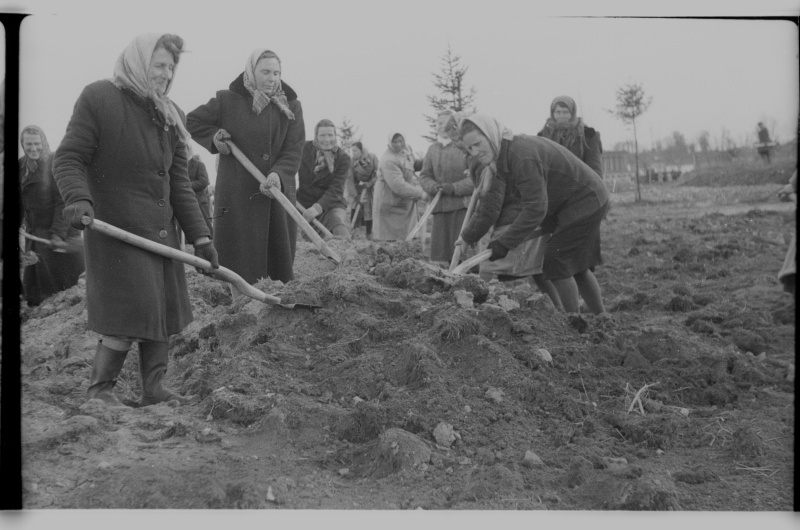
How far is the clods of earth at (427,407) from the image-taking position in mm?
2988

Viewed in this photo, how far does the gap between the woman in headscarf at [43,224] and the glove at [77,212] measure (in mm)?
264

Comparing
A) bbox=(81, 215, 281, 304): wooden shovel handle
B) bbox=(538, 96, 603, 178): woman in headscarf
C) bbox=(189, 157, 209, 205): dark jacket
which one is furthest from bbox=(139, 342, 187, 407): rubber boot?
bbox=(538, 96, 603, 178): woman in headscarf

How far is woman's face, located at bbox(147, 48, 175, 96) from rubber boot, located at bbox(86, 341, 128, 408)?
1067 millimetres

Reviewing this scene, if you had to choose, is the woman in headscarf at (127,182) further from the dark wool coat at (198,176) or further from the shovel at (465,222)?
the shovel at (465,222)

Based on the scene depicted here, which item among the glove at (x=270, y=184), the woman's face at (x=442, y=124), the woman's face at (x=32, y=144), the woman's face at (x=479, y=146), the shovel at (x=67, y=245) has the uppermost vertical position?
the woman's face at (x=442, y=124)

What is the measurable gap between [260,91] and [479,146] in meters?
1.24

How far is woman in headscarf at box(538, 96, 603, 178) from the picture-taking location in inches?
190

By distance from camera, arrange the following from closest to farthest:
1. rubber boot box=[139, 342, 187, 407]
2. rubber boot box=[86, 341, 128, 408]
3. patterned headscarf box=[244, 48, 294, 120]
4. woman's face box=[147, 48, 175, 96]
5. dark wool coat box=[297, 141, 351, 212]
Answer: woman's face box=[147, 48, 175, 96] → rubber boot box=[86, 341, 128, 408] → rubber boot box=[139, 342, 187, 407] → patterned headscarf box=[244, 48, 294, 120] → dark wool coat box=[297, 141, 351, 212]

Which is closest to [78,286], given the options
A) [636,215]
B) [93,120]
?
[93,120]

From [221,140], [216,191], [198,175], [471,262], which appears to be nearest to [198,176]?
[198,175]

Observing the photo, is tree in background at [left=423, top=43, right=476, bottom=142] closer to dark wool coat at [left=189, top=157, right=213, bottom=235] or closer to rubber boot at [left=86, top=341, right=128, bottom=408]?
dark wool coat at [left=189, top=157, right=213, bottom=235]

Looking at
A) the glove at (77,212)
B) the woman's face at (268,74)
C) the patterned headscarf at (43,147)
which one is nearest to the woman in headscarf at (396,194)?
the woman's face at (268,74)

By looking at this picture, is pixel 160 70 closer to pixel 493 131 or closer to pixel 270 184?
pixel 270 184

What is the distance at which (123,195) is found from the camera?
332 centimetres
